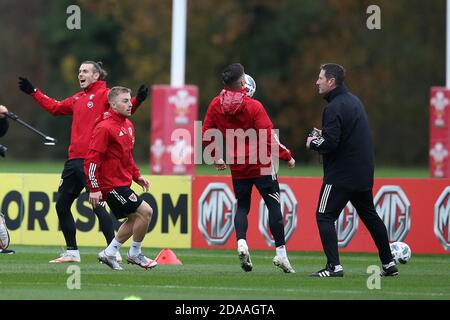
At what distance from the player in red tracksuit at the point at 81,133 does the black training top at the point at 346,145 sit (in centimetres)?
257

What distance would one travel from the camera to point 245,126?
610 inches

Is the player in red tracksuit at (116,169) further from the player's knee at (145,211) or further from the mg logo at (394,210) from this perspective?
the mg logo at (394,210)

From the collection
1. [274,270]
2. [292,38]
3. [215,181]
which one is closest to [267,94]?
[292,38]

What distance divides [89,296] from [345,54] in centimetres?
4703

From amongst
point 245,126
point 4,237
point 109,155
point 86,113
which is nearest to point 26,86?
point 86,113

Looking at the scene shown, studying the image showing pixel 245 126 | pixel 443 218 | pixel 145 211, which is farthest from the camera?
pixel 443 218

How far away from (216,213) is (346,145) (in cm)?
528

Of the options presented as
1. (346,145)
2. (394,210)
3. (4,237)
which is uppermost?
(346,145)

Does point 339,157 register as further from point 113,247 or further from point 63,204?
point 63,204

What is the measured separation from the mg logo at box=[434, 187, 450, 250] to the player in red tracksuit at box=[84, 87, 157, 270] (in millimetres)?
5500

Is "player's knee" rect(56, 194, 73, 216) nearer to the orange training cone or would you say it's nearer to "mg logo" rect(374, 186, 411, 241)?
the orange training cone

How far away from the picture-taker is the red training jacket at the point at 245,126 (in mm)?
15406

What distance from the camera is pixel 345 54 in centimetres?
5906
